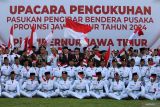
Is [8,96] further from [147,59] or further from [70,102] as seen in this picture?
[147,59]

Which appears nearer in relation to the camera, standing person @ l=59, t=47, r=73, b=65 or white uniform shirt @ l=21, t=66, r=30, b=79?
white uniform shirt @ l=21, t=66, r=30, b=79

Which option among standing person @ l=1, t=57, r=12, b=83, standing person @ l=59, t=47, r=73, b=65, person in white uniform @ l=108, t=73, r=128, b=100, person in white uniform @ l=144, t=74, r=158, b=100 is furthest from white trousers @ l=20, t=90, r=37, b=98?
person in white uniform @ l=144, t=74, r=158, b=100

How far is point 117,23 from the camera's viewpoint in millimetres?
23469

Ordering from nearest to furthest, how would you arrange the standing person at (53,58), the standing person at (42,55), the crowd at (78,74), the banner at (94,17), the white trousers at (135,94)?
1. the white trousers at (135,94)
2. the crowd at (78,74)
3. the standing person at (42,55)
4. the standing person at (53,58)
5. the banner at (94,17)

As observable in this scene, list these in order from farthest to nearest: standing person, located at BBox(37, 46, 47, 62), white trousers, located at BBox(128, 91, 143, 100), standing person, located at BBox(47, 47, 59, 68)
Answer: standing person, located at BBox(47, 47, 59, 68) → standing person, located at BBox(37, 46, 47, 62) → white trousers, located at BBox(128, 91, 143, 100)

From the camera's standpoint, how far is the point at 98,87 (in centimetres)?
2059

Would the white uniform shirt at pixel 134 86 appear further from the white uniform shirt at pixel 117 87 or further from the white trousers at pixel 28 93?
the white trousers at pixel 28 93

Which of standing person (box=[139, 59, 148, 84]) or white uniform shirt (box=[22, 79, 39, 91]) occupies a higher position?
standing person (box=[139, 59, 148, 84])

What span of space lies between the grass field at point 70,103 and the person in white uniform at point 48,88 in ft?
1.79

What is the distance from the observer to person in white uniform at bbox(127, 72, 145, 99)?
66.9 feet

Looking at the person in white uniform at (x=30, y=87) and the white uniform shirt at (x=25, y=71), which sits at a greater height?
the white uniform shirt at (x=25, y=71)

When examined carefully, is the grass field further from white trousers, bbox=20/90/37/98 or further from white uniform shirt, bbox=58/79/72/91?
white uniform shirt, bbox=58/79/72/91

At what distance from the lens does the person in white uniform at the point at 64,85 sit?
2055 centimetres

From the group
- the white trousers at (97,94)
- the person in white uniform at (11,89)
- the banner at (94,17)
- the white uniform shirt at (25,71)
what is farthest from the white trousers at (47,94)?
the banner at (94,17)
